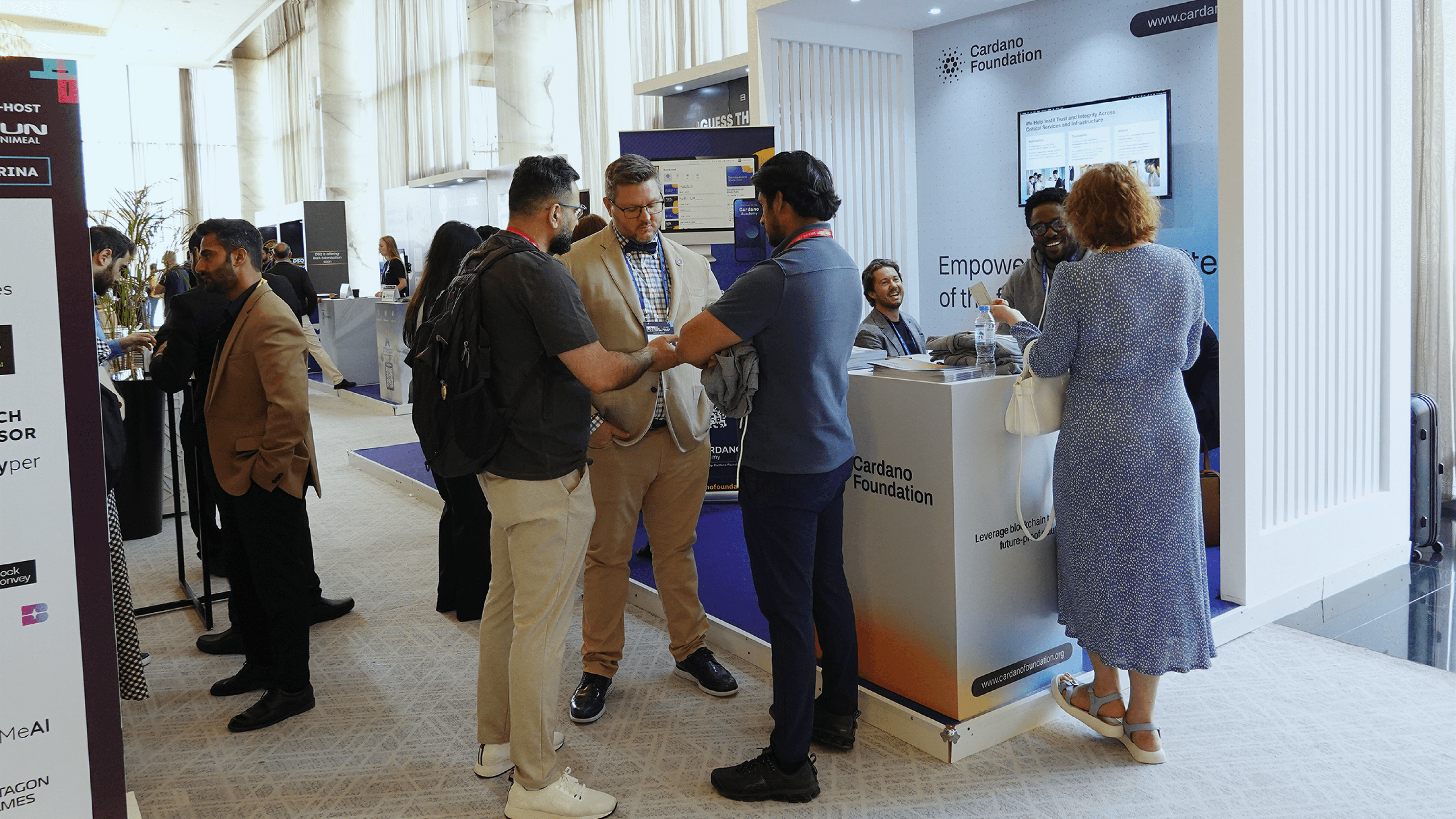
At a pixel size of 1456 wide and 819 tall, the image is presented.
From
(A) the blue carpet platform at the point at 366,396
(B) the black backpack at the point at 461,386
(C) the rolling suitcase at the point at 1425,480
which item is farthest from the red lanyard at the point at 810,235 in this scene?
(A) the blue carpet platform at the point at 366,396

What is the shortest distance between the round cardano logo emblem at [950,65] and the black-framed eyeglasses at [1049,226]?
2623 millimetres

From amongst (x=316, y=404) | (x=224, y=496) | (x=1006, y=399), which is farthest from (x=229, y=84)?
(x=1006, y=399)

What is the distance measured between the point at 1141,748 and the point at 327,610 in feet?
10.2

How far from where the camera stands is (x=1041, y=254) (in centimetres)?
401

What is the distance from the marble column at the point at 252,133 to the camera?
67.8 ft

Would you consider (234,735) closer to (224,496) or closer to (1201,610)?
(224,496)

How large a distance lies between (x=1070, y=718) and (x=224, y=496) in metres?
2.71

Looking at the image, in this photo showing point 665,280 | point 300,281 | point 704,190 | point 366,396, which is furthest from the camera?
point 366,396

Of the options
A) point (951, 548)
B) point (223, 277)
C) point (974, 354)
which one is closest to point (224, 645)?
point (223, 277)

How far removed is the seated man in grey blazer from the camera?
13.3 feet

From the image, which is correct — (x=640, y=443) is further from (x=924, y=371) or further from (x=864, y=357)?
(x=924, y=371)

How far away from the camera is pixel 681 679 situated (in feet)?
11.2

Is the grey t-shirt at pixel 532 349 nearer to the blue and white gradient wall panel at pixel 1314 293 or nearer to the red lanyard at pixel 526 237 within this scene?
the red lanyard at pixel 526 237

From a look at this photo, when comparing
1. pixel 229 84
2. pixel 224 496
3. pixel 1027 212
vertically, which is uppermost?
pixel 229 84
